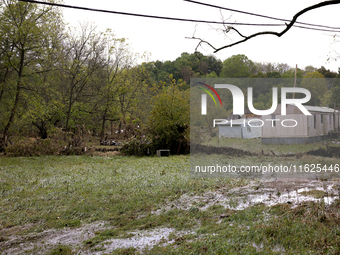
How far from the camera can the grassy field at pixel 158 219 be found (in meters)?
4.29

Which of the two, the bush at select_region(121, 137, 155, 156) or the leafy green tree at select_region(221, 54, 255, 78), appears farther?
the leafy green tree at select_region(221, 54, 255, 78)

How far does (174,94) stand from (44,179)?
35.0ft

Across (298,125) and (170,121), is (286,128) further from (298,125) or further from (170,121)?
(170,121)

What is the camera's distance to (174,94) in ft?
62.3

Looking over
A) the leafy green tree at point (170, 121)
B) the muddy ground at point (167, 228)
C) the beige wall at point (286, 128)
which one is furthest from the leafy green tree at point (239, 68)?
the muddy ground at point (167, 228)

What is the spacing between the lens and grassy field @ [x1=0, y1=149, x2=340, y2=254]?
4.29 meters

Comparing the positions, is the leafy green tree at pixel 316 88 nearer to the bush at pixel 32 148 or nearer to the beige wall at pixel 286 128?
the beige wall at pixel 286 128

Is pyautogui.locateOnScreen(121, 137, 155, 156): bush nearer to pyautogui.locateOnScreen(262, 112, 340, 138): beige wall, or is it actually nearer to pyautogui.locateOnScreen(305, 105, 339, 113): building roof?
pyautogui.locateOnScreen(262, 112, 340, 138): beige wall

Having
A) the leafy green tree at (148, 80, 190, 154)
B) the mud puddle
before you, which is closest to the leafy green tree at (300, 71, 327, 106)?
the leafy green tree at (148, 80, 190, 154)

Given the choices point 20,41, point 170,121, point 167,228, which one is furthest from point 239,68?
point 167,228

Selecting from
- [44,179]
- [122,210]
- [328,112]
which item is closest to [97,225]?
[122,210]

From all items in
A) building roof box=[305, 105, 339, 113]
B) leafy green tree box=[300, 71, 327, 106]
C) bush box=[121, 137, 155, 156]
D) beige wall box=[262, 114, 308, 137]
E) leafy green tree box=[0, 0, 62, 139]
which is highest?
leafy green tree box=[0, 0, 62, 139]

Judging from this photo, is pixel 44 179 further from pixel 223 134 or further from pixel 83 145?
pixel 223 134

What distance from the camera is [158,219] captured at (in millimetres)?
5695
